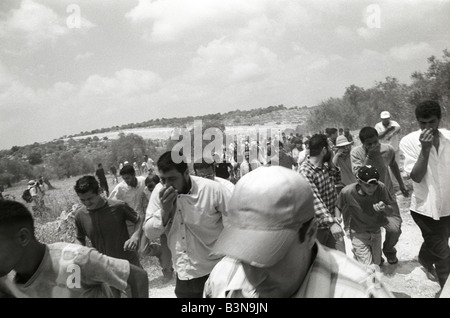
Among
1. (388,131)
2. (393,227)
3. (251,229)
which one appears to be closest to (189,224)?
(251,229)

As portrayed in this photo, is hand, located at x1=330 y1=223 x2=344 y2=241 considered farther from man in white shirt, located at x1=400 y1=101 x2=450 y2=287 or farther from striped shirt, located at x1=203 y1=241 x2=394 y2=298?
striped shirt, located at x1=203 y1=241 x2=394 y2=298

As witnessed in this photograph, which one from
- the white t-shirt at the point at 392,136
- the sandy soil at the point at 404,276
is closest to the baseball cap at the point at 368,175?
the sandy soil at the point at 404,276

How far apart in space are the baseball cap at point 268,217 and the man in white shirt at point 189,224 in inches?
60.8

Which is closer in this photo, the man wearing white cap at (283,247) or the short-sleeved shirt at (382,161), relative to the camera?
the man wearing white cap at (283,247)

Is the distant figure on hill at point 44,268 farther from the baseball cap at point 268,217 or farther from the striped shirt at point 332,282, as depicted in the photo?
the baseball cap at point 268,217

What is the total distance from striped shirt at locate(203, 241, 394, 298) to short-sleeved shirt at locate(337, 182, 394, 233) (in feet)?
8.52

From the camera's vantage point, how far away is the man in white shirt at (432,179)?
2.61 metres

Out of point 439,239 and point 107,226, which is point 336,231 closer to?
point 439,239

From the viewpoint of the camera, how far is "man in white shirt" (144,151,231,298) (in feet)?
8.48

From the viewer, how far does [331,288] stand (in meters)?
1.07

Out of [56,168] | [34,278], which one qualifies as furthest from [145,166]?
[34,278]

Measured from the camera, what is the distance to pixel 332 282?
108 cm

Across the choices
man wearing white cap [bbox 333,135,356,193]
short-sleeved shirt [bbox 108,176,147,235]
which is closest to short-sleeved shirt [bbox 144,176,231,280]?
short-sleeved shirt [bbox 108,176,147,235]
